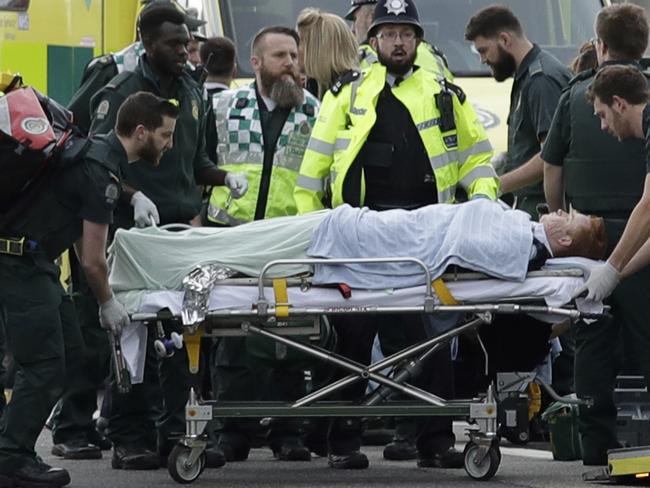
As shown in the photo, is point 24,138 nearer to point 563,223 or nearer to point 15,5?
point 563,223

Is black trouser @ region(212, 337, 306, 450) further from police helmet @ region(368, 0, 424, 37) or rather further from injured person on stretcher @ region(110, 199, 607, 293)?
police helmet @ region(368, 0, 424, 37)

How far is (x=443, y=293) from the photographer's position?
347 inches

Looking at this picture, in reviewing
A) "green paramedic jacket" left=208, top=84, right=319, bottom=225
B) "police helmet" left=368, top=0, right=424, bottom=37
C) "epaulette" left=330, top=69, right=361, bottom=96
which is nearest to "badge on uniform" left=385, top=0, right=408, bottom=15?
"police helmet" left=368, top=0, right=424, bottom=37

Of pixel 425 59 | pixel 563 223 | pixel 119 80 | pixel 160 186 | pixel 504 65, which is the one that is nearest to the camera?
pixel 563 223

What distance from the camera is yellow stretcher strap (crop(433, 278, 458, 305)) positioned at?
8.80 meters

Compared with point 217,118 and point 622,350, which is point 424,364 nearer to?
point 622,350

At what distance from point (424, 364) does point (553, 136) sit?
1.29 m

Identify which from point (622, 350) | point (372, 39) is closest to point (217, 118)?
point (372, 39)

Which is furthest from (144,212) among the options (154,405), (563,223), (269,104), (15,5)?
(15,5)

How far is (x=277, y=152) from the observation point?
10.5m

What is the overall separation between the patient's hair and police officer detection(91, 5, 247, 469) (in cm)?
184

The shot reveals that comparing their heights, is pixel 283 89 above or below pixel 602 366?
above

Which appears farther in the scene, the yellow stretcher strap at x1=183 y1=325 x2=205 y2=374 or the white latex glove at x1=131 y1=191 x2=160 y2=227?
the white latex glove at x1=131 y1=191 x2=160 y2=227

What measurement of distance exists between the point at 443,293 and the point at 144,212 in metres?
1.53
